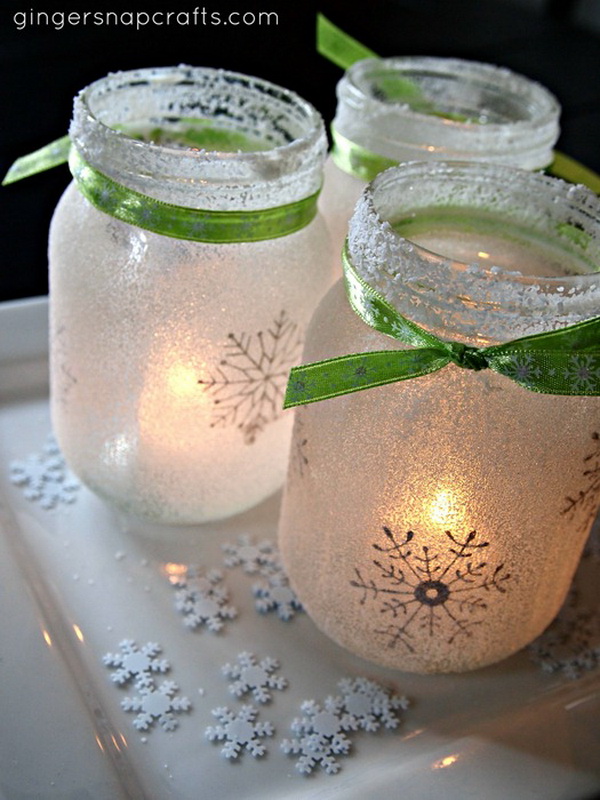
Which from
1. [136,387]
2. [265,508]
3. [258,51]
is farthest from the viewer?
[258,51]

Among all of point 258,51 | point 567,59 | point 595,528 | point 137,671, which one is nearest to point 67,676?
point 137,671

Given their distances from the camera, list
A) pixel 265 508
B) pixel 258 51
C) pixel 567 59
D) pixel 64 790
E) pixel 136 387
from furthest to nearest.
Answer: pixel 567 59
pixel 258 51
pixel 265 508
pixel 136 387
pixel 64 790

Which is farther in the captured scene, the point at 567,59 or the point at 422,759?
the point at 567,59

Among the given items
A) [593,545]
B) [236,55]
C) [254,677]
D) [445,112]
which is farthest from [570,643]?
[236,55]

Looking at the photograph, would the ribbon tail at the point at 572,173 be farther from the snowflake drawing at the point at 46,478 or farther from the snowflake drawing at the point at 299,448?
the snowflake drawing at the point at 46,478

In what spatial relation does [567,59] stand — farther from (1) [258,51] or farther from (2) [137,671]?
(2) [137,671]

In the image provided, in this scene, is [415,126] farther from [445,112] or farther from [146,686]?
[146,686]

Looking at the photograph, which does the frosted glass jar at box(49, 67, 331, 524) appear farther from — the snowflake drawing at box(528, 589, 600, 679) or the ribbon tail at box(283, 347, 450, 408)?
the snowflake drawing at box(528, 589, 600, 679)
